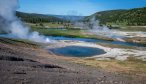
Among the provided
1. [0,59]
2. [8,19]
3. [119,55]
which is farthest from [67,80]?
[8,19]

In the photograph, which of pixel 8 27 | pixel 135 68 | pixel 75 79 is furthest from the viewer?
pixel 8 27

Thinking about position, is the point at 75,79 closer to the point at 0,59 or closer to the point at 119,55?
the point at 0,59

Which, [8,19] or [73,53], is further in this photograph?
[8,19]

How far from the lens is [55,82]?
67.7 ft

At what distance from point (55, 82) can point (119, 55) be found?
157 feet

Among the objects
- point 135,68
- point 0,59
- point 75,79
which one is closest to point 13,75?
point 75,79

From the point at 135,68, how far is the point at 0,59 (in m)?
30.4

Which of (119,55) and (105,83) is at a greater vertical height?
(105,83)

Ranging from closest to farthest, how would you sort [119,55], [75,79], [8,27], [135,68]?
[75,79], [135,68], [119,55], [8,27]

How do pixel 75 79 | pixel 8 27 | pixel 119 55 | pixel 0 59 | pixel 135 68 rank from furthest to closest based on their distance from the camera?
pixel 8 27 < pixel 119 55 < pixel 135 68 < pixel 0 59 < pixel 75 79

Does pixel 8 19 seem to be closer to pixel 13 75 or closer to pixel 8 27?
pixel 8 27

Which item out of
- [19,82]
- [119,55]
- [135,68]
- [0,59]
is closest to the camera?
[19,82]

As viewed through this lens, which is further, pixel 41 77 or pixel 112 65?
pixel 112 65

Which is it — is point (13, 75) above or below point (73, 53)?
above
